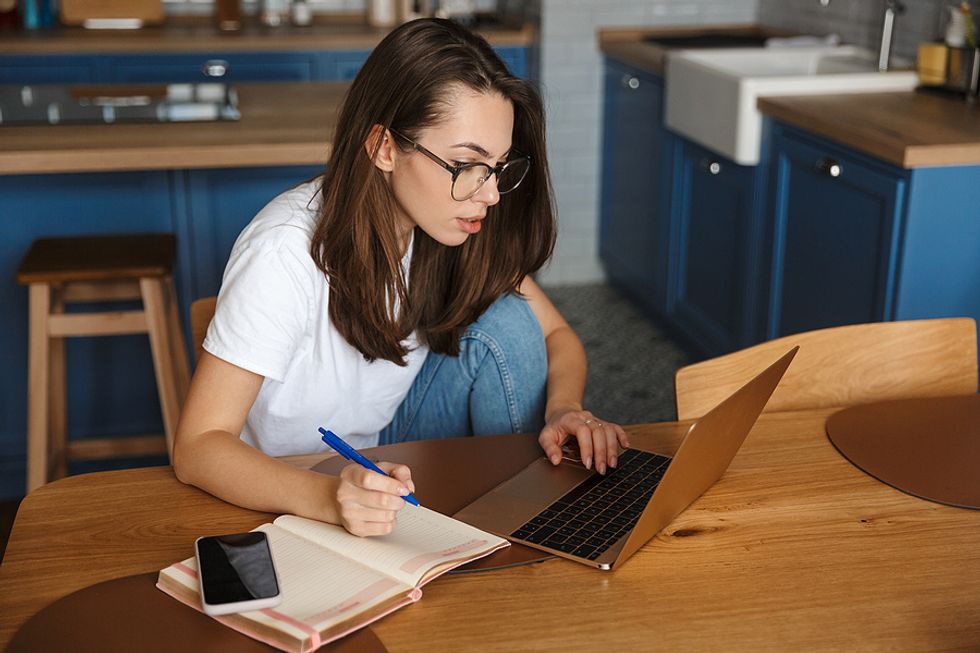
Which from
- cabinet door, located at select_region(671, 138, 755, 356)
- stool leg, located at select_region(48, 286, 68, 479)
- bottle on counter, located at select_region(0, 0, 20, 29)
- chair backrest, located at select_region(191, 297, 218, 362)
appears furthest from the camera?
bottle on counter, located at select_region(0, 0, 20, 29)

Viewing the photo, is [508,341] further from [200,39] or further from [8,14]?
[8,14]

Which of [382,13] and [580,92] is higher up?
[382,13]

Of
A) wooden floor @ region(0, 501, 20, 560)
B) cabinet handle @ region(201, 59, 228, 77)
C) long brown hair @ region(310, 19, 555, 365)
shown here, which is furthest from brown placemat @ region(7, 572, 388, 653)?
cabinet handle @ region(201, 59, 228, 77)

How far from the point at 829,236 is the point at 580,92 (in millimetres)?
1795

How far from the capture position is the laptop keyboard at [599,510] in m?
1.09

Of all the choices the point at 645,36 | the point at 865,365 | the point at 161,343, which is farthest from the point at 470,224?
the point at 645,36

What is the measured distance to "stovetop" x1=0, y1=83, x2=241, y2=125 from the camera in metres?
2.73

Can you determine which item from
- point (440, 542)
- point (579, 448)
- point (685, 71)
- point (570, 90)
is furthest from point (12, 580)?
point (570, 90)

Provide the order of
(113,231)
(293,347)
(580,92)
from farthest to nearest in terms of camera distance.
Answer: (580,92)
(113,231)
(293,347)

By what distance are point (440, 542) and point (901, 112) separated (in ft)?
7.07

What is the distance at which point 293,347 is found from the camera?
56.4 inches

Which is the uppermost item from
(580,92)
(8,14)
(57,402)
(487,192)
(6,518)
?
(8,14)

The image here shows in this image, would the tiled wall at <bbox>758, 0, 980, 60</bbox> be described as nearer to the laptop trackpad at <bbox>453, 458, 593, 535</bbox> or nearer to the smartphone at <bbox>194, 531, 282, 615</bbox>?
the laptop trackpad at <bbox>453, 458, 593, 535</bbox>

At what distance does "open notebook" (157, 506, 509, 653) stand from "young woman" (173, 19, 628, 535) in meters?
0.03
